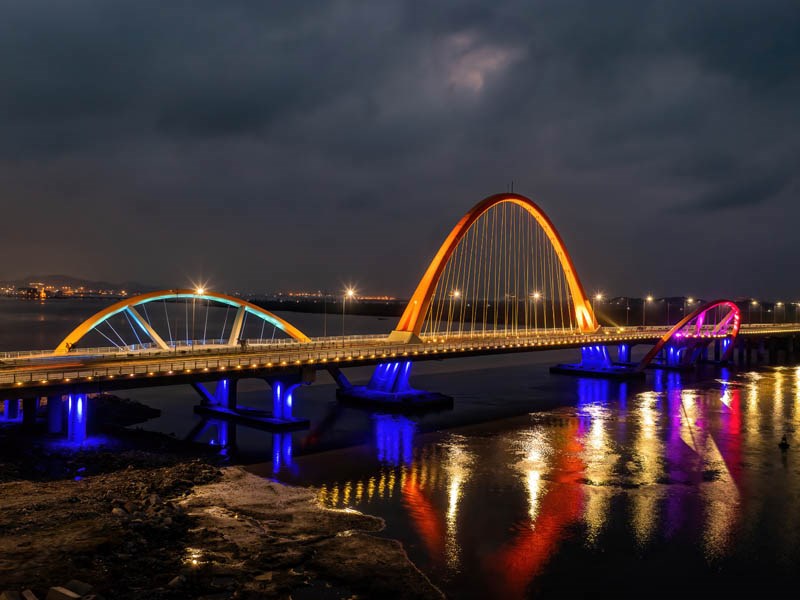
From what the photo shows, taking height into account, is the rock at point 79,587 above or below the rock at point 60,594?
below

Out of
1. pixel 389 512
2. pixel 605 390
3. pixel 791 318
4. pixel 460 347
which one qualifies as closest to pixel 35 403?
pixel 389 512

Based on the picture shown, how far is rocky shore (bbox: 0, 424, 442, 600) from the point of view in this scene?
1466 centimetres

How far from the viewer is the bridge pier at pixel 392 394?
1676 inches

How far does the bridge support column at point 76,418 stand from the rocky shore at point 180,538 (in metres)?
2.47

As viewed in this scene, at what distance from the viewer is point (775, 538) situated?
1955 centimetres

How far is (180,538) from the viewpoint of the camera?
56.5 feet

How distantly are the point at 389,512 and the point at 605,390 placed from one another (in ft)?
125

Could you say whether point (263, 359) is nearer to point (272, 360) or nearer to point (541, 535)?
point (272, 360)

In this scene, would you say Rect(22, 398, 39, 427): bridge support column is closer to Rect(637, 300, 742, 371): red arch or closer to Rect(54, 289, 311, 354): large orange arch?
Rect(54, 289, 311, 354): large orange arch

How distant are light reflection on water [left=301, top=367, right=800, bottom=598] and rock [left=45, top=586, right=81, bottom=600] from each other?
8.02 m

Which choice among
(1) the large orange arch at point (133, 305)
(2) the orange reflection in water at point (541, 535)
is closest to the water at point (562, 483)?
(2) the orange reflection in water at point (541, 535)

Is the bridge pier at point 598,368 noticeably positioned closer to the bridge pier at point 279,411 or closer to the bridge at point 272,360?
the bridge at point 272,360

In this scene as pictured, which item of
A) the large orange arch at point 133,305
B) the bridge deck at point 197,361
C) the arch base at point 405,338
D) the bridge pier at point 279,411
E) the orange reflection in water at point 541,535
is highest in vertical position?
the large orange arch at point 133,305

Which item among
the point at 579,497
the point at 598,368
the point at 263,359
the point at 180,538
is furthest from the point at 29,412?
the point at 598,368
